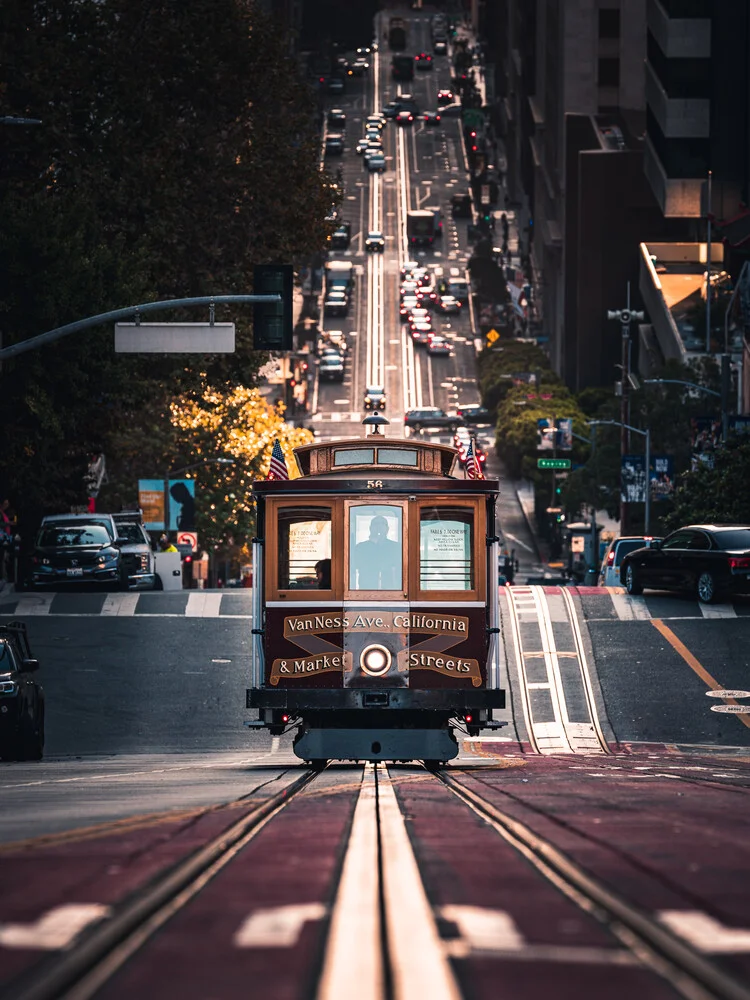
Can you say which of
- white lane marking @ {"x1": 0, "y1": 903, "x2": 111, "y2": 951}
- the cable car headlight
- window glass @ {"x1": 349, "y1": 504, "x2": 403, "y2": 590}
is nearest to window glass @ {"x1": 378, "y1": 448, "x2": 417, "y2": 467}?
window glass @ {"x1": 349, "y1": 504, "x2": 403, "y2": 590}

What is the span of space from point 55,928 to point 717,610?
107 feet

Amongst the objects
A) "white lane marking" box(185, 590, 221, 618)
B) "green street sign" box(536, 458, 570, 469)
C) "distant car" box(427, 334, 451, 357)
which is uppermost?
"distant car" box(427, 334, 451, 357)

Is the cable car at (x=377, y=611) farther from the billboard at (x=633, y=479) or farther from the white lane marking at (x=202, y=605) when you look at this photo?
the billboard at (x=633, y=479)

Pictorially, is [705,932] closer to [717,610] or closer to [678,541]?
[717,610]

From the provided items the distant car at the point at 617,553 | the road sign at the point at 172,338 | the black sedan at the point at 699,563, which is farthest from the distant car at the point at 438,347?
the road sign at the point at 172,338

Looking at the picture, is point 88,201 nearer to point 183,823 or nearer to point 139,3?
point 139,3

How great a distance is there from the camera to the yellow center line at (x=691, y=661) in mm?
31344

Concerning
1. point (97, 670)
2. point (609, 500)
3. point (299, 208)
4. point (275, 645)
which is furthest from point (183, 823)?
point (609, 500)

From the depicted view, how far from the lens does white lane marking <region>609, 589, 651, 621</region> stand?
3834 centimetres

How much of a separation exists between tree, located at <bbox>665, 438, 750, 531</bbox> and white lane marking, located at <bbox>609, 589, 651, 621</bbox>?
47.4ft

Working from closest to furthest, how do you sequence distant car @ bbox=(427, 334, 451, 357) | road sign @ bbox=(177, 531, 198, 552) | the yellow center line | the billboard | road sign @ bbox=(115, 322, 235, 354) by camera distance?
road sign @ bbox=(115, 322, 235, 354) → the yellow center line → the billboard → road sign @ bbox=(177, 531, 198, 552) → distant car @ bbox=(427, 334, 451, 357)

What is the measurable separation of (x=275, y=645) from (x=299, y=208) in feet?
116

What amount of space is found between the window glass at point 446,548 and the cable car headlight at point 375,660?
36.5 inches

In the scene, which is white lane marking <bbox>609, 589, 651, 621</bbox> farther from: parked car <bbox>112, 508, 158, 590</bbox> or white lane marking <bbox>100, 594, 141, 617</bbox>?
parked car <bbox>112, 508, 158, 590</bbox>
